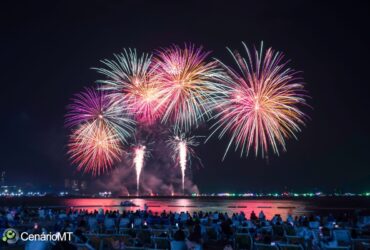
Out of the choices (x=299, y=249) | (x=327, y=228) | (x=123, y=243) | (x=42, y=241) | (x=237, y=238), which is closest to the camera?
(x=42, y=241)

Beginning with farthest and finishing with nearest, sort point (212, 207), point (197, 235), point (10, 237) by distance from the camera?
point (212, 207) → point (10, 237) → point (197, 235)

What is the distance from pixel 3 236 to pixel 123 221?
21.1 ft

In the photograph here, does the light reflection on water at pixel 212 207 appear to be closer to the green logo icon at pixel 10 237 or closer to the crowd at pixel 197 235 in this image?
the crowd at pixel 197 235

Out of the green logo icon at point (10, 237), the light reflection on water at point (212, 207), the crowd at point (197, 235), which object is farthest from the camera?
the light reflection on water at point (212, 207)

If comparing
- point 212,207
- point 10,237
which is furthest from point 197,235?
point 212,207

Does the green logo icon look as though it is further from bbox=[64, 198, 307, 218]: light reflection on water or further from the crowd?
bbox=[64, 198, 307, 218]: light reflection on water

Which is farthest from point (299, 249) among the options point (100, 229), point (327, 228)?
point (100, 229)

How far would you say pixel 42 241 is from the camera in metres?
9.45

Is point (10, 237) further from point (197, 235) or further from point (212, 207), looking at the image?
point (212, 207)

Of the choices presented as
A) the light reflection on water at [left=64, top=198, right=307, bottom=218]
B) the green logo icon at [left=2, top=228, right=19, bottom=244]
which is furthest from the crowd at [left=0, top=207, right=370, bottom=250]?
the light reflection on water at [left=64, top=198, right=307, bottom=218]

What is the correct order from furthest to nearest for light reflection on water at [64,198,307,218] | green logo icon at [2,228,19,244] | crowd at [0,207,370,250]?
light reflection on water at [64,198,307,218], green logo icon at [2,228,19,244], crowd at [0,207,370,250]

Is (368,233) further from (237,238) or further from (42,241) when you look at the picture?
(42,241)

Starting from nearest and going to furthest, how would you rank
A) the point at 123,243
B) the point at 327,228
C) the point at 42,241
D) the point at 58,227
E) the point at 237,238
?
1. the point at 42,241
2. the point at 123,243
3. the point at 237,238
4. the point at 327,228
5. the point at 58,227

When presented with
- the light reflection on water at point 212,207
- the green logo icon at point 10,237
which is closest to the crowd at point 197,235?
the green logo icon at point 10,237
